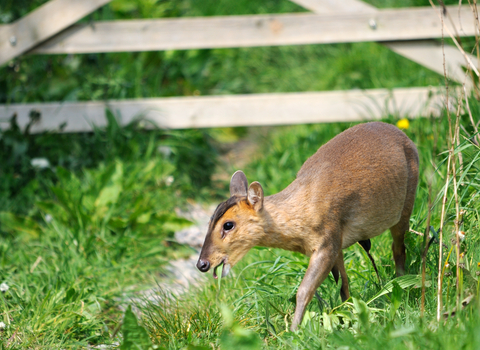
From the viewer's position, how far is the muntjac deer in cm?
258

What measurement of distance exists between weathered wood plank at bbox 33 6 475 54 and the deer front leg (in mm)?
3121

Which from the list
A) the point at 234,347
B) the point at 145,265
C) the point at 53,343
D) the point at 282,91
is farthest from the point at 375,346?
the point at 282,91

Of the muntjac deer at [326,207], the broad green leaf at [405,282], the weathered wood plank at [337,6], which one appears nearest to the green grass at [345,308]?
the broad green leaf at [405,282]

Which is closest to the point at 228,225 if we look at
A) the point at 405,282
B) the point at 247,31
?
the point at 405,282

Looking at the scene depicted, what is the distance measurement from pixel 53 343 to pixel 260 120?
3.05 m

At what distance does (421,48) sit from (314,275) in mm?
3394

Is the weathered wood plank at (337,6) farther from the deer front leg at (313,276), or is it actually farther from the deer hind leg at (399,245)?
the deer front leg at (313,276)

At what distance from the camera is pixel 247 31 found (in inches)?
207

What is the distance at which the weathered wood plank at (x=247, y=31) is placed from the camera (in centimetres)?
519

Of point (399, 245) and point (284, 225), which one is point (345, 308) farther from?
point (284, 225)

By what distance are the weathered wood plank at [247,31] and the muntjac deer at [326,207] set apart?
2507 mm

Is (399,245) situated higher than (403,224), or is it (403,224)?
(403,224)

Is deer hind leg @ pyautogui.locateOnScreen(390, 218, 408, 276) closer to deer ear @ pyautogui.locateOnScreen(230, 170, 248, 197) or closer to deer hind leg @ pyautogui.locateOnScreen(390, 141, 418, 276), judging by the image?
deer hind leg @ pyautogui.locateOnScreen(390, 141, 418, 276)

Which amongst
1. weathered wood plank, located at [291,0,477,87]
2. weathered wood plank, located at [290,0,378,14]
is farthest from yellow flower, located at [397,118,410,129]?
weathered wood plank, located at [290,0,378,14]
